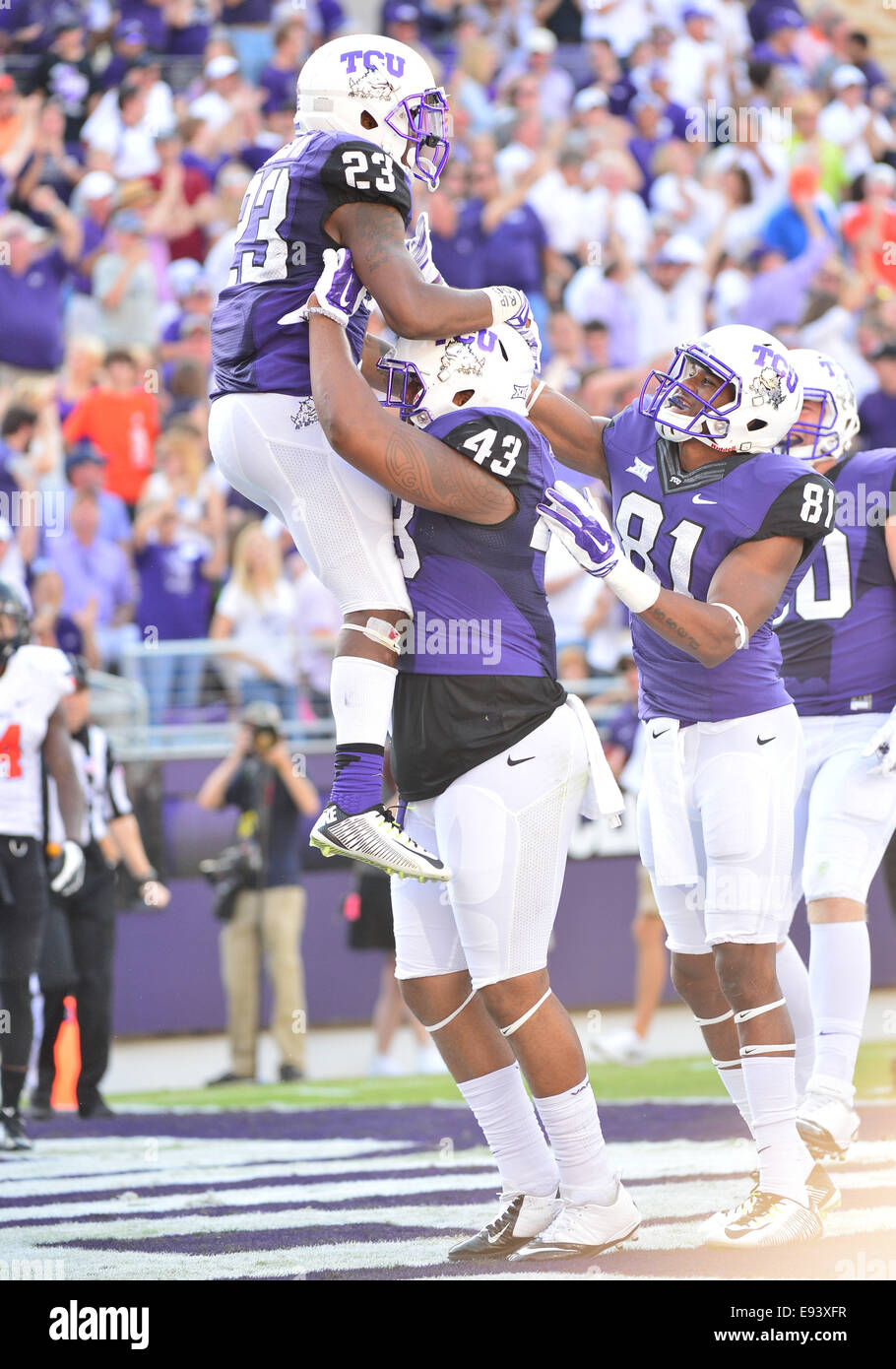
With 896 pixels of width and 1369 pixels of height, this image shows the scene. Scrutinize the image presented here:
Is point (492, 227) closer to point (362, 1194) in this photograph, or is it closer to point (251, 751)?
point (251, 751)

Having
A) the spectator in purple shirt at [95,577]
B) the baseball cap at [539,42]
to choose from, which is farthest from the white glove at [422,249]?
the baseball cap at [539,42]

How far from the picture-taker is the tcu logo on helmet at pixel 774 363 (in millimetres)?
4773

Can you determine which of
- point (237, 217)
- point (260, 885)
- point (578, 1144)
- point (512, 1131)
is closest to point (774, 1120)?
point (578, 1144)

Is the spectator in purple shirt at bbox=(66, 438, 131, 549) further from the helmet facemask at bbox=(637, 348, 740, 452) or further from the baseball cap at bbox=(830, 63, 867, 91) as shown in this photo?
the baseball cap at bbox=(830, 63, 867, 91)

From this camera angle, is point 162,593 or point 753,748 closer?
point 753,748

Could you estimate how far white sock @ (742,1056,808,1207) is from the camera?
464 cm

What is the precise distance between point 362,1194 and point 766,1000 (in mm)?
1680

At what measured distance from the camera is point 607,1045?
9539 mm

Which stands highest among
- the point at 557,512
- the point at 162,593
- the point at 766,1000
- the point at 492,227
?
the point at 492,227

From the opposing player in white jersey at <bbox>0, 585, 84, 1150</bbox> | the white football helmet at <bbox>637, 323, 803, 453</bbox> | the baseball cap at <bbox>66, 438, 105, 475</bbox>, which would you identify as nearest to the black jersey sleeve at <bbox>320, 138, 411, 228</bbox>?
the white football helmet at <bbox>637, 323, 803, 453</bbox>

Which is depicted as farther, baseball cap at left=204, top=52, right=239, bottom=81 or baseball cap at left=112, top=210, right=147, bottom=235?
baseball cap at left=204, top=52, right=239, bottom=81

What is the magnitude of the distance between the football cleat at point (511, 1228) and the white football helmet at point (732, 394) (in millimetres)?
1926

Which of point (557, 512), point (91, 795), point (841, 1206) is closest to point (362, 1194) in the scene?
point (841, 1206)

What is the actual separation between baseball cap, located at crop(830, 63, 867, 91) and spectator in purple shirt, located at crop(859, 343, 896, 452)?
13.4ft
